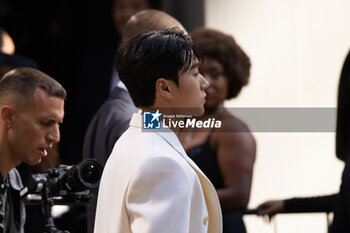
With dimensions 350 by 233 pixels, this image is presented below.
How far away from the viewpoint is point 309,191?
17.2 feet

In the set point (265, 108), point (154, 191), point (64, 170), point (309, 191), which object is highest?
point (154, 191)

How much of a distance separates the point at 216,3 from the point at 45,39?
68.3 inches

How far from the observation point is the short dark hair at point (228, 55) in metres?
4.74

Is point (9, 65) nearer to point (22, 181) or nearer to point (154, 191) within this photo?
point (22, 181)

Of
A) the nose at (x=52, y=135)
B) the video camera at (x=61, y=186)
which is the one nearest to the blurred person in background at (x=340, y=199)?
the video camera at (x=61, y=186)

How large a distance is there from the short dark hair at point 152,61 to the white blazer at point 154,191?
0.12m

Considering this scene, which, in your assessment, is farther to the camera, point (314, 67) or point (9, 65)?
point (9, 65)

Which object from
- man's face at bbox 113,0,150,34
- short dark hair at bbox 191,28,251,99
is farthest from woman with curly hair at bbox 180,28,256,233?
man's face at bbox 113,0,150,34

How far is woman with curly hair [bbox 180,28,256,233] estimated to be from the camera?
430 centimetres

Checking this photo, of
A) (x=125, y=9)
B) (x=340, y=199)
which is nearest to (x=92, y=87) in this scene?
(x=125, y=9)

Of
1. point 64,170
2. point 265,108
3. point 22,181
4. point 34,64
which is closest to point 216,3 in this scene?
point 265,108

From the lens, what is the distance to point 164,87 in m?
2.92

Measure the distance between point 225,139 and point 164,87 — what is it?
1.52 meters

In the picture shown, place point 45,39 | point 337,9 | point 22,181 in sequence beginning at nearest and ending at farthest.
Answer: point 22,181 < point 337,9 < point 45,39
